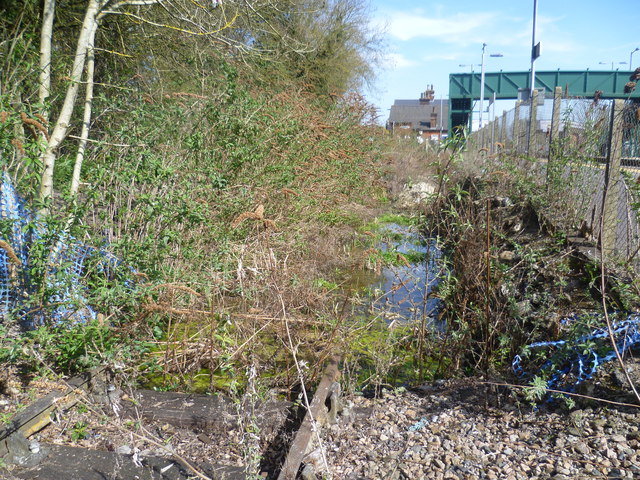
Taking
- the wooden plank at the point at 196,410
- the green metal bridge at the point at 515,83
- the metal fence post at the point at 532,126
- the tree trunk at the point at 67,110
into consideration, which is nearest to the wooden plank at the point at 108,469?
the wooden plank at the point at 196,410

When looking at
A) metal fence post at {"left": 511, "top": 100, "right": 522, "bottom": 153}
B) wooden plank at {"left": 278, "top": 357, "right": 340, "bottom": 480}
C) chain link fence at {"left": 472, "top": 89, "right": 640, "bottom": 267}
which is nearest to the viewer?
wooden plank at {"left": 278, "top": 357, "right": 340, "bottom": 480}

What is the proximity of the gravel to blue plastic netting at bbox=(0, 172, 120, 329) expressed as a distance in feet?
6.97

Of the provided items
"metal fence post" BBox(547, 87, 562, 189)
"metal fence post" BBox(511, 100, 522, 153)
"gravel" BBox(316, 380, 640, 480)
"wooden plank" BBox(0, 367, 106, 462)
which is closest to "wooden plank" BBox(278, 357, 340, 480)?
"gravel" BBox(316, 380, 640, 480)

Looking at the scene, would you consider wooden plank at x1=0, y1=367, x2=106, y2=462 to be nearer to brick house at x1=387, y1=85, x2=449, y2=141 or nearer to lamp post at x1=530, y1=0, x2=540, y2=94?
lamp post at x1=530, y1=0, x2=540, y2=94

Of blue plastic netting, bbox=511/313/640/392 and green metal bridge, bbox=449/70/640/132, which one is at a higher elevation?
green metal bridge, bbox=449/70/640/132

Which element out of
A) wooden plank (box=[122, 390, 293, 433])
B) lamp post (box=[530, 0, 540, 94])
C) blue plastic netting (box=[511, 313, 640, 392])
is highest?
lamp post (box=[530, 0, 540, 94])

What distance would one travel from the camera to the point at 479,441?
3.83m

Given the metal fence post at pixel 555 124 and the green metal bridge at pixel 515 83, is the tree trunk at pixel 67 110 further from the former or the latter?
the green metal bridge at pixel 515 83

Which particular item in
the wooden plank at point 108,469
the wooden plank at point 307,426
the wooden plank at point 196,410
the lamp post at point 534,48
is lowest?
the wooden plank at point 196,410

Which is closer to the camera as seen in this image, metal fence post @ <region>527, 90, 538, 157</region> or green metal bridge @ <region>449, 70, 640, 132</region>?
metal fence post @ <region>527, 90, 538, 157</region>

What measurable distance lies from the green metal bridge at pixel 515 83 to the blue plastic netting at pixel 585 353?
32.0 m

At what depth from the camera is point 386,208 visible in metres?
14.9

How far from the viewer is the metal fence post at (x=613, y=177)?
6113 millimetres

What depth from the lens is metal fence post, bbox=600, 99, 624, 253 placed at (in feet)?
20.1
